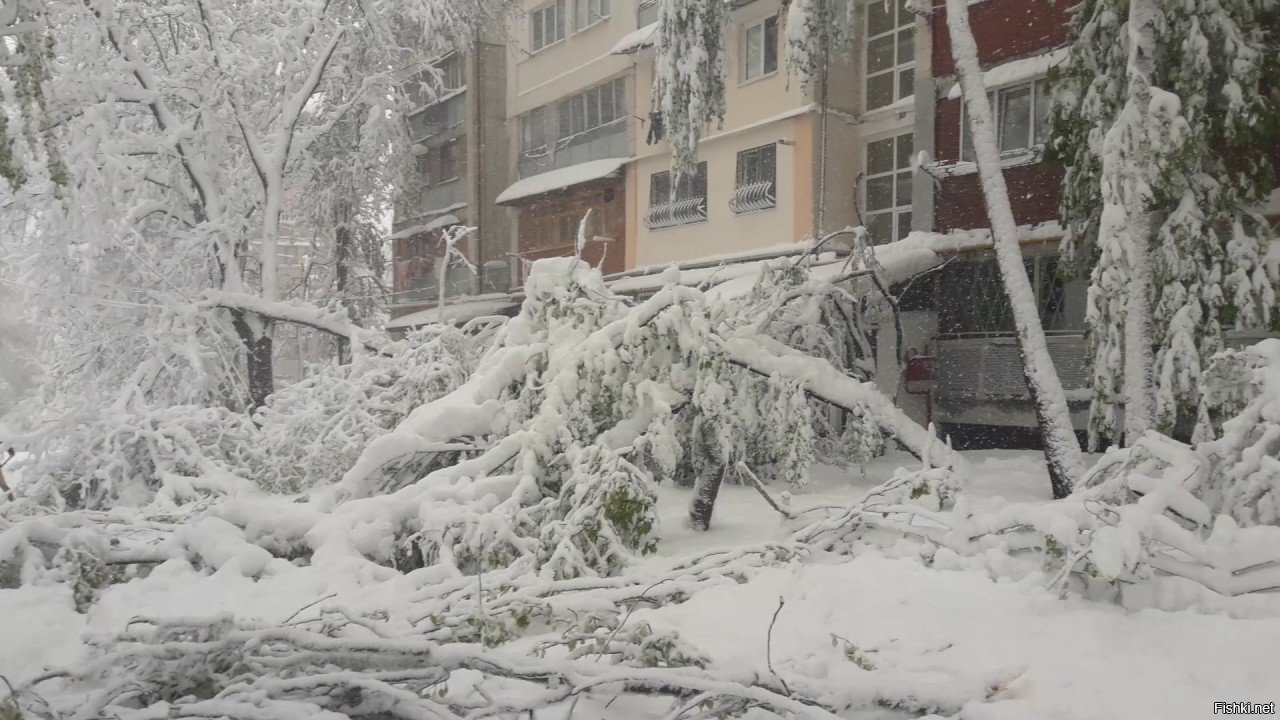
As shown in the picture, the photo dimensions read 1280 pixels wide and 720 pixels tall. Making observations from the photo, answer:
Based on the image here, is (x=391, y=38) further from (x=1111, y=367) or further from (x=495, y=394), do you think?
(x=1111, y=367)

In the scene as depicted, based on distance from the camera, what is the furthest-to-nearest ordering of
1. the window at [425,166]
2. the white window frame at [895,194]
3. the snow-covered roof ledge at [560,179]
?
the window at [425,166] → the snow-covered roof ledge at [560,179] → the white window frame at [895,194]

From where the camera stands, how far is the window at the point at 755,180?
660 inches

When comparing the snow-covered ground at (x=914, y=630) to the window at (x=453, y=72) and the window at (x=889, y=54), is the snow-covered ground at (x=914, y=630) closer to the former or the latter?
the window at (x=889, y=54)

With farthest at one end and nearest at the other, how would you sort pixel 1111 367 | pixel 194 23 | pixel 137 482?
1. pixel 194 23
2. pixel 137 482
3. pixel 1111 367

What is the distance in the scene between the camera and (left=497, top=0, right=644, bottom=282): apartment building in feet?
68.7

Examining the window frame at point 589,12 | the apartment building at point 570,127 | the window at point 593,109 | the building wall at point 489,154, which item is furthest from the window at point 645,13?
the building wall at point 489,154

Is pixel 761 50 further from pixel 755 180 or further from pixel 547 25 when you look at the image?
pixel 547 25

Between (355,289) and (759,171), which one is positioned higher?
(759,171)

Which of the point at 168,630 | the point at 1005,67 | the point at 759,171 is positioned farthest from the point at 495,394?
the point at 759,171

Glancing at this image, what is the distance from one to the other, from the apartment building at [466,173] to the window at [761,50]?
9523 millimetres

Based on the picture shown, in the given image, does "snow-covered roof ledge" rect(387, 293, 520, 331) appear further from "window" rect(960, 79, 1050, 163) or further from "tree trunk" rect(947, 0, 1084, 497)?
"tree trunk" rect(947, 0, 1084, 497)

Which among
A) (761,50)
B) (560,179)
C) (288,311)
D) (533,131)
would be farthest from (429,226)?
(288,311)

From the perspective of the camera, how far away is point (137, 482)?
395 inches

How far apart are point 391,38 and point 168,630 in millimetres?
14554
